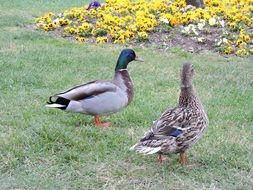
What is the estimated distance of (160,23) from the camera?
1098cm

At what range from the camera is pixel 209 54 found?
972 cm

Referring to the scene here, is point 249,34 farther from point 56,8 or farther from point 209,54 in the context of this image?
point 56,8

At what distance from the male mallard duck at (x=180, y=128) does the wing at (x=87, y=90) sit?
1116 mm

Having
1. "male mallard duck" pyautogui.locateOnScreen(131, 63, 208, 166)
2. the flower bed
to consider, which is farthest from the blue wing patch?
the flower bed

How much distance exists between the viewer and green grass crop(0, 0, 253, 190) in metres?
4.75

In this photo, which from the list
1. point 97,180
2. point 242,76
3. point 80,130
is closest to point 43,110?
point 80,130

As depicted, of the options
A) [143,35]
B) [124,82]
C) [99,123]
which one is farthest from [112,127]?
[143,35]

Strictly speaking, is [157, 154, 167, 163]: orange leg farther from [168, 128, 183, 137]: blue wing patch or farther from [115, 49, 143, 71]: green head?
[115, 49, 143, 71]: green head

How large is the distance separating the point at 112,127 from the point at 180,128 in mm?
1370

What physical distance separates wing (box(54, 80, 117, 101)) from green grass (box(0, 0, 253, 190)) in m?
0.30

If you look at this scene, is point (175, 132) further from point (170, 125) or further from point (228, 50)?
point (228, 50)

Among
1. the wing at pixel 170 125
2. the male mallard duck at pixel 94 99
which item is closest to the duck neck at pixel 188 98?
the wing at pixel 170 125

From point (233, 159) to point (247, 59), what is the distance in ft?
15.2

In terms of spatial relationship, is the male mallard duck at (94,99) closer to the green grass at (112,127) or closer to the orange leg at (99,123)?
the orange leg at (99,123)
